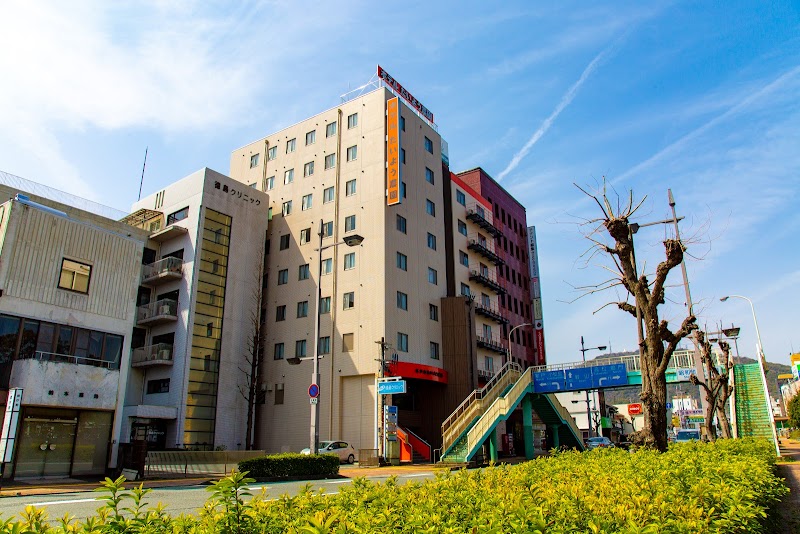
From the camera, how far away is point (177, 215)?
43.7 meters

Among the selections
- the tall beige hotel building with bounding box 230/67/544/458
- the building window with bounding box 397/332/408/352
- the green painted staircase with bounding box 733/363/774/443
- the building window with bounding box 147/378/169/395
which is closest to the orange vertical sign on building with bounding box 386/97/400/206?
the tall beige hotel building with bounding box 230/67/544/458

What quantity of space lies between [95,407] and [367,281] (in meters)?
20.5

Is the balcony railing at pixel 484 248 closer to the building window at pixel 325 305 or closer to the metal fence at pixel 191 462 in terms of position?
the building window at pixel 325 305

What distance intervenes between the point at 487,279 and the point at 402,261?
13015 millimetres

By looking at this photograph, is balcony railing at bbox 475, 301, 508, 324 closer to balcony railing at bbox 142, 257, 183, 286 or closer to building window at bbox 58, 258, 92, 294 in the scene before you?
balcony railing at bbox 142, 257, 183, 286

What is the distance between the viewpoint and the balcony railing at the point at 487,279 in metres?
51.3

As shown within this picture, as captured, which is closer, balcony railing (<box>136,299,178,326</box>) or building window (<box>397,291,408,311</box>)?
balcony railing (<box>136,299,178,326</box>)

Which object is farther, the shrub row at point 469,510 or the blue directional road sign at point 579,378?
the blue directional road sign at point 579,378

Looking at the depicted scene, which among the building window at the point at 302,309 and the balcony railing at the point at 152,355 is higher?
the building window at the point at 302,309

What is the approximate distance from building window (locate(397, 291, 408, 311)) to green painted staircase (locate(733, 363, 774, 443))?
24752mm

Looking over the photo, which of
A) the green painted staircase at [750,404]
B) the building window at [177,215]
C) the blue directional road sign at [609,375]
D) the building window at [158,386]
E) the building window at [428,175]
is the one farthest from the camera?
the building window at [428,175]

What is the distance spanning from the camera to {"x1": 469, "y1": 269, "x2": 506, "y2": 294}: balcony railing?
51.3m

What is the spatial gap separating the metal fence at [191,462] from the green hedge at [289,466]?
468cm

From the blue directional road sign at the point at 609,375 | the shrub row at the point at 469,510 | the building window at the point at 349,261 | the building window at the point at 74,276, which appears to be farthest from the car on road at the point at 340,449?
the shrub row at the point at 469,510
